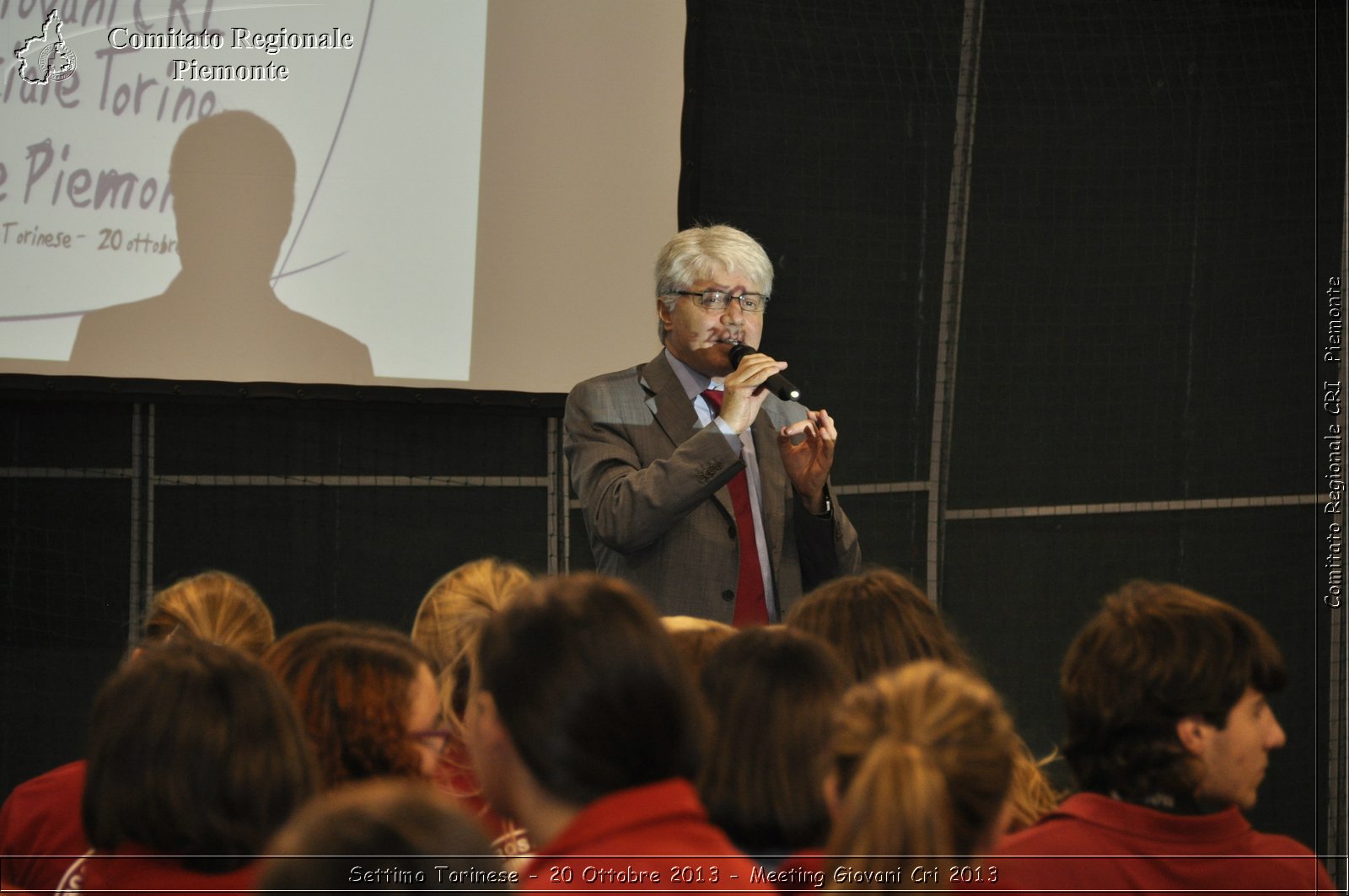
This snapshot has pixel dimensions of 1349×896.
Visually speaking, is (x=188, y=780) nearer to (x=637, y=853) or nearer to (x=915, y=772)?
(x=637, y=853)

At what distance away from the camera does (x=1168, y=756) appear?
4.92 ft

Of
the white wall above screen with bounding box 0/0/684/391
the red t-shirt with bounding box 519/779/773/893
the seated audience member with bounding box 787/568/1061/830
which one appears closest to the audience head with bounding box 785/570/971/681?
the seated audience member with bounding box 787/568/1061/830

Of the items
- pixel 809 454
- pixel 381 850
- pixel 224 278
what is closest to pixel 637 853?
pixel 381 850

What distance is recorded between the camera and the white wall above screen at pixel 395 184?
338 centimetres

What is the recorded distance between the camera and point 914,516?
4.13m

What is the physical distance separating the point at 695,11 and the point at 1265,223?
191 cm

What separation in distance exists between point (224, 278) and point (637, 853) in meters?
2.71

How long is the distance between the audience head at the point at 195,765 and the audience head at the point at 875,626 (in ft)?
2.29

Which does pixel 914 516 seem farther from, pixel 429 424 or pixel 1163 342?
pixel 429 424

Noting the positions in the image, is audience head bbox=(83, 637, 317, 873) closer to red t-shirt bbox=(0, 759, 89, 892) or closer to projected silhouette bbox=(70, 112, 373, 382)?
red t-shirt bbox=(0, 759, 89, 892)

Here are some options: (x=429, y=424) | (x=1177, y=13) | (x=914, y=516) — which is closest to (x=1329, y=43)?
(x=1177, y=13)

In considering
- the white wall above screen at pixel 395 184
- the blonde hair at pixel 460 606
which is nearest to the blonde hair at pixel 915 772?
the blonde hair at pixel 460 606

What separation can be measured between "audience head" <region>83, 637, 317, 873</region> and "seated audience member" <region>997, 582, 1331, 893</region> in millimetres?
730

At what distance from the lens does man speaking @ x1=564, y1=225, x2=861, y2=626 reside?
2.55m
